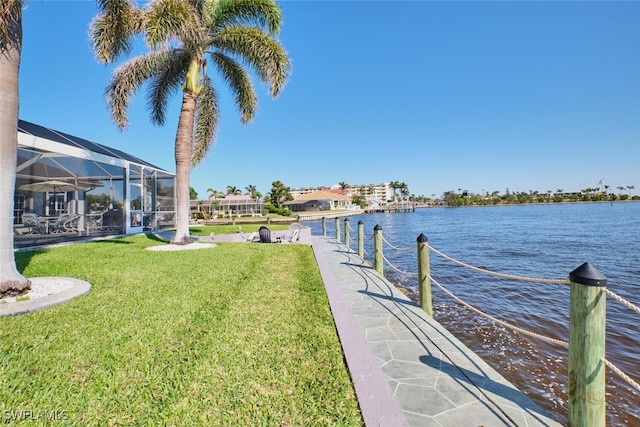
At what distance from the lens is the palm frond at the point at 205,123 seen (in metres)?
11.5

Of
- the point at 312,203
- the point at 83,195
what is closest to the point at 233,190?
the point at 312,203

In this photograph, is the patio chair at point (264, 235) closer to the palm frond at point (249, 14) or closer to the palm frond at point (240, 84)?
the palm frond at point (240, 84)

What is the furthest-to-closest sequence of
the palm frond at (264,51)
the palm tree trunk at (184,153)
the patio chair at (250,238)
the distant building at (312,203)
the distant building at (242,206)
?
the distant building at (312,203), the distant building at (242,206), the patio chair at (250,238), the palm tree trunk at (184,153), the palm frond at (264,51)

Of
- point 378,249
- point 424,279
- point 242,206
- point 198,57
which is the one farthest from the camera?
point 242,206

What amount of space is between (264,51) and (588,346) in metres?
9.89

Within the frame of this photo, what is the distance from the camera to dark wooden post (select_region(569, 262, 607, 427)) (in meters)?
1.92

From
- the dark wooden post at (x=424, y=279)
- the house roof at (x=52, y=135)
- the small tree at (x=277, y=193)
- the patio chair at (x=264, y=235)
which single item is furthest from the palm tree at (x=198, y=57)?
the small tree at (x=277, y=193)

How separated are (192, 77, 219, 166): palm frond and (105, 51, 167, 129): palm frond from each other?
6.73 ft

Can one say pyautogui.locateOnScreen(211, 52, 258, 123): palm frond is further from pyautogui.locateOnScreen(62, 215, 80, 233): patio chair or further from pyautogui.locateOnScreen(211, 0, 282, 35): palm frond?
pyautogui.locateOnScreen(62, 215, 80, 233): patio chair

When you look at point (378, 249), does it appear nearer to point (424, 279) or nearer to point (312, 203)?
point (424, 279)

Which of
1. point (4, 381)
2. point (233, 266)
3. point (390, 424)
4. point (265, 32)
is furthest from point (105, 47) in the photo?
point (390, 424)

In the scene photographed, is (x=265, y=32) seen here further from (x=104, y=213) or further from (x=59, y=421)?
(x=104, y=213)

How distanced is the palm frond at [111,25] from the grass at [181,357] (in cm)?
601

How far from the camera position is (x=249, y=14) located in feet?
30.8
